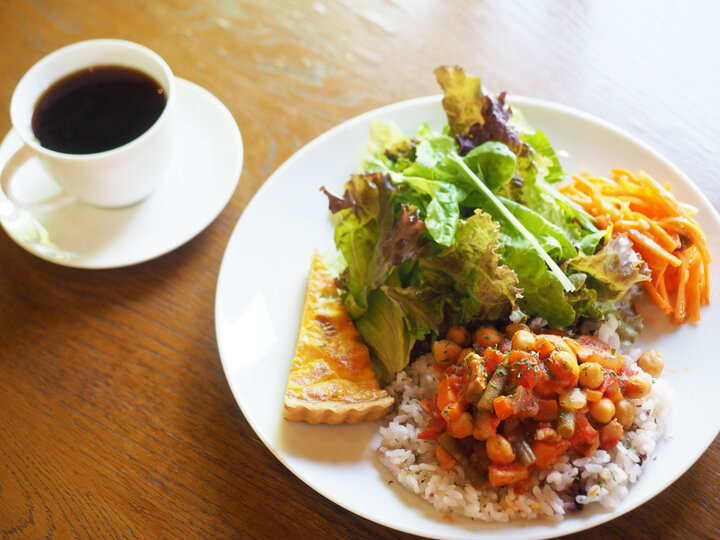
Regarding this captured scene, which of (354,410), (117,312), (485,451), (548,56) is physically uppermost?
(548,56)

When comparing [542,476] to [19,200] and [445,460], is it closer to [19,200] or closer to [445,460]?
[445,460]

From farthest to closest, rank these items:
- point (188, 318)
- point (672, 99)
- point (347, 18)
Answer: point (347, 18) < point (672, 99) < point (188, 318)

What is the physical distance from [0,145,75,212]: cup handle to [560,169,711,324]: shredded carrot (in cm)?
200

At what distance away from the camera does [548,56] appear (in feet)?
10.0

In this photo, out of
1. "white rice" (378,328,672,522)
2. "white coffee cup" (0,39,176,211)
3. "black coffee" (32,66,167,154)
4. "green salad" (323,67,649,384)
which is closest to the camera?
"white rice" (378,328,672,522)

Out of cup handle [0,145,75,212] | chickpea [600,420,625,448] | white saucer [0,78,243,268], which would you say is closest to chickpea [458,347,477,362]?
chickpea [600,420,625,448]

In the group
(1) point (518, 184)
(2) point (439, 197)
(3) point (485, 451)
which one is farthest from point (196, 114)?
(3) point (485, 451)

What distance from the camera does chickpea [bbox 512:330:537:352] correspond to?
192 cm

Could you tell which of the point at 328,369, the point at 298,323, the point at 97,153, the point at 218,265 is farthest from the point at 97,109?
the point at 328,369

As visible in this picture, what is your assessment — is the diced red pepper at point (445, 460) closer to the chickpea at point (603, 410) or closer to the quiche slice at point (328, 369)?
the quiche slice at point (328, 369)

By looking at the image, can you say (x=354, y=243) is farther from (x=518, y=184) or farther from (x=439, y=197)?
(x=518, y=184)

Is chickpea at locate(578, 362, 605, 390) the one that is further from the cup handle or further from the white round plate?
the cup handle

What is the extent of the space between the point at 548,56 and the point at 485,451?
202 cm

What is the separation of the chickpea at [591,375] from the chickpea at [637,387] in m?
0.13
